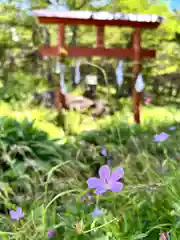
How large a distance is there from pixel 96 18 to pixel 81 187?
490 cm

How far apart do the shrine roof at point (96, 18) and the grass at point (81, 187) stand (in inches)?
57.7

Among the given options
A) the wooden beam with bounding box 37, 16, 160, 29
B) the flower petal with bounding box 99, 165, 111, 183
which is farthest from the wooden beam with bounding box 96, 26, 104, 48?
the flower petal with bounding box 99, 165, 111, 183

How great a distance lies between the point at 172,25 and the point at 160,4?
0.65 m

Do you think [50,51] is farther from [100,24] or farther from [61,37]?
[100,24]

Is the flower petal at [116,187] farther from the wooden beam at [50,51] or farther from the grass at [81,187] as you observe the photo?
the wooden beam at [50,51]

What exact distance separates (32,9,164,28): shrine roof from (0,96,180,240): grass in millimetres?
1466

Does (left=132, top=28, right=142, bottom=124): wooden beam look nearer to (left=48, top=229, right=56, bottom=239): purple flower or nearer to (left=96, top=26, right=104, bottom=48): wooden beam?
(left=96, top=26, right=104, bottom=48): wooden beam

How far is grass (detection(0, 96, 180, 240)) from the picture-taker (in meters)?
0.85

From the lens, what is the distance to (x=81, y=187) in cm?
179

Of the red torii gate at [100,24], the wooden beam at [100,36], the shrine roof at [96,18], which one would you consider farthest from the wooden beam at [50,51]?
the wooden beam at [100,36]

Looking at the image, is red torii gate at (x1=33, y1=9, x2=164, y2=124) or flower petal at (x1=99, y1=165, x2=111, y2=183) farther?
red torii gate at (x1=33, y1=9, x2=164, y2=124)

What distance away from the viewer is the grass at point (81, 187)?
849 mm

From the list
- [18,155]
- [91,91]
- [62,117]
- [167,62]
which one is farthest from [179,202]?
[167,62]

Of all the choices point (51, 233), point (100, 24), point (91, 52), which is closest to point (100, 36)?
point (100, 24)
